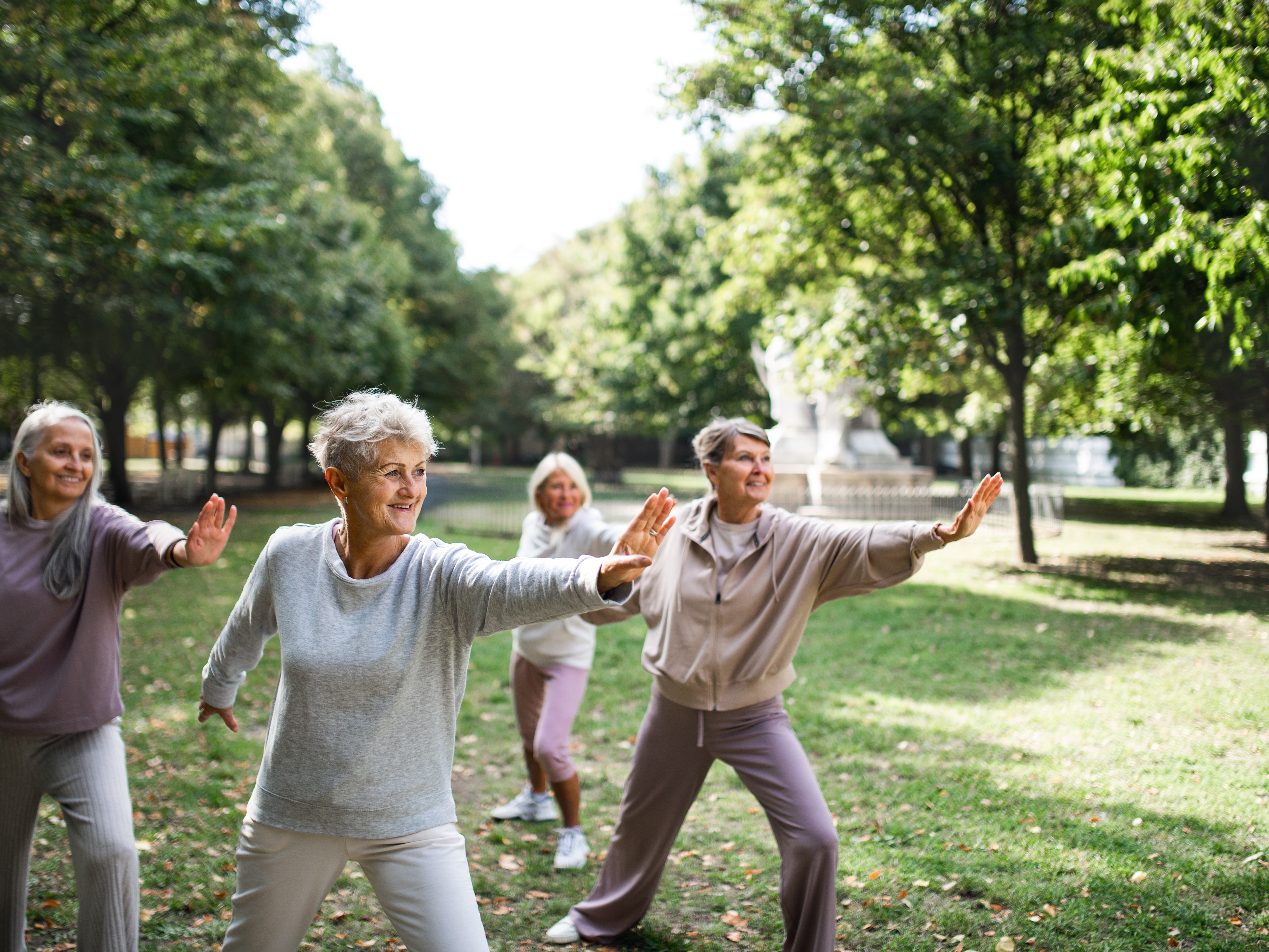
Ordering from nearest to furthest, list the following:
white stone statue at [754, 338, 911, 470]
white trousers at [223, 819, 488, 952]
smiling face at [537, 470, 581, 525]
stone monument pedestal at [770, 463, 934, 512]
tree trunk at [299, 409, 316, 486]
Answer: white trousers at [223, 819, 488, 952] → smiling face at [537, 470, 581, 525] → stone monument pedestal at [770, 463, 934, 512] → white stone statue at [754, 338, 911, 470] → tree trunk at [299, 409, 316, 486]

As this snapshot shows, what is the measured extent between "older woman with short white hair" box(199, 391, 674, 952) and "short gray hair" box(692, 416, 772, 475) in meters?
1.41

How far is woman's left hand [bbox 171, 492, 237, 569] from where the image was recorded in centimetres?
305

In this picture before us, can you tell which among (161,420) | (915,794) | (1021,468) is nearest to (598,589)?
(915,794)

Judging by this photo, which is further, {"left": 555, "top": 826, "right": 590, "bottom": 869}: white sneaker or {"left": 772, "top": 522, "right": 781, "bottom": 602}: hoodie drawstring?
{"left": 555, "top": 826, "right": 590, "bottom": 869}: white sneaker

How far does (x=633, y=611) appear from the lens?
13.6 feet

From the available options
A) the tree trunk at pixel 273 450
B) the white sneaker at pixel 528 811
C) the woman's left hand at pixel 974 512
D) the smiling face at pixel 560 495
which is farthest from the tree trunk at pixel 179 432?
the woman's left hand at pixel 974 512

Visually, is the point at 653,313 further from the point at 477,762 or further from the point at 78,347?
the point at 477,762

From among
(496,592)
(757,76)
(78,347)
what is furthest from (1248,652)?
(78,347)

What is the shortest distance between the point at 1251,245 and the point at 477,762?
679cm

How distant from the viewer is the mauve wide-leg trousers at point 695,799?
3.20m

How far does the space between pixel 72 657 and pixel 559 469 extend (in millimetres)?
2681

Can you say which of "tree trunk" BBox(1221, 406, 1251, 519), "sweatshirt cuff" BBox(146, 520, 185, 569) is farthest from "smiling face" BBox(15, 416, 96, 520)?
"tree trunk" BBox(1221, 406, 1251, 519)

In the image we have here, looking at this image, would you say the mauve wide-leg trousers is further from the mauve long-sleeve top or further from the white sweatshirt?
the mauve long-sleeve top

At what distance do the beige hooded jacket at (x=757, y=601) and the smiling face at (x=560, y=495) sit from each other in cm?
150
